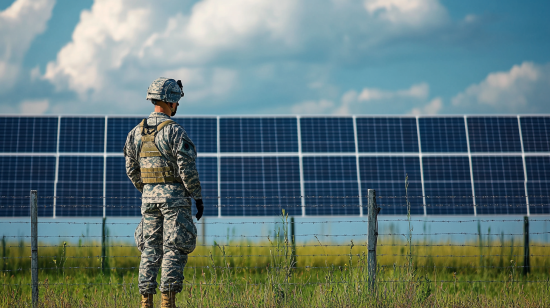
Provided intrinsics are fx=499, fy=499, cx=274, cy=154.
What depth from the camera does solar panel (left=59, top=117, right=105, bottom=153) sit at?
14.0 meters

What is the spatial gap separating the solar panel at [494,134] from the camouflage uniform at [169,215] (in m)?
11.2

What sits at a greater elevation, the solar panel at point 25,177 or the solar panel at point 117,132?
the solar panel at point 117,132

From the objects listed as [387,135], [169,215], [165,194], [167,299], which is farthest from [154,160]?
[387,135]

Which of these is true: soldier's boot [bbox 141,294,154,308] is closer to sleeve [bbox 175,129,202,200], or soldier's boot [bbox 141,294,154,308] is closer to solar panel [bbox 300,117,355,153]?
sleeve [bbox 175,129,202,200]

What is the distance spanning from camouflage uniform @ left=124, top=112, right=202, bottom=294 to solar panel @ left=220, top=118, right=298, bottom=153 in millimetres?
8231

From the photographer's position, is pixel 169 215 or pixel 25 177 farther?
pixel 25 177

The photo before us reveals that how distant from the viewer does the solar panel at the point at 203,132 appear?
1383cm

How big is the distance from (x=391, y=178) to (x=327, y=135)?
2.17m

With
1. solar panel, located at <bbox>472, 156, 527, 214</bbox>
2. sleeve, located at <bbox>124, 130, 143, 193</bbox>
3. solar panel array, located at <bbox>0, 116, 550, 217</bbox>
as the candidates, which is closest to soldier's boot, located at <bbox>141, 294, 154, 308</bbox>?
sleeve, located at <bbox>124, 130, 143, 193</bbox>

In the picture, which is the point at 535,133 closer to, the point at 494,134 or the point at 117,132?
the point at 494,134

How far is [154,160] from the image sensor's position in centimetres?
553

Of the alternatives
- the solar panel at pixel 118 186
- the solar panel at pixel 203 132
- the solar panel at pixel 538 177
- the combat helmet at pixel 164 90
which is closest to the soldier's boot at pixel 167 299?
the combat helmet at pixel 164 90

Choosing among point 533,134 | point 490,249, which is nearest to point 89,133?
point 490,249

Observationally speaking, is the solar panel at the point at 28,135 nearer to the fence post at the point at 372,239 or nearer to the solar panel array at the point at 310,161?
the solar panel array at the point at 310,161
